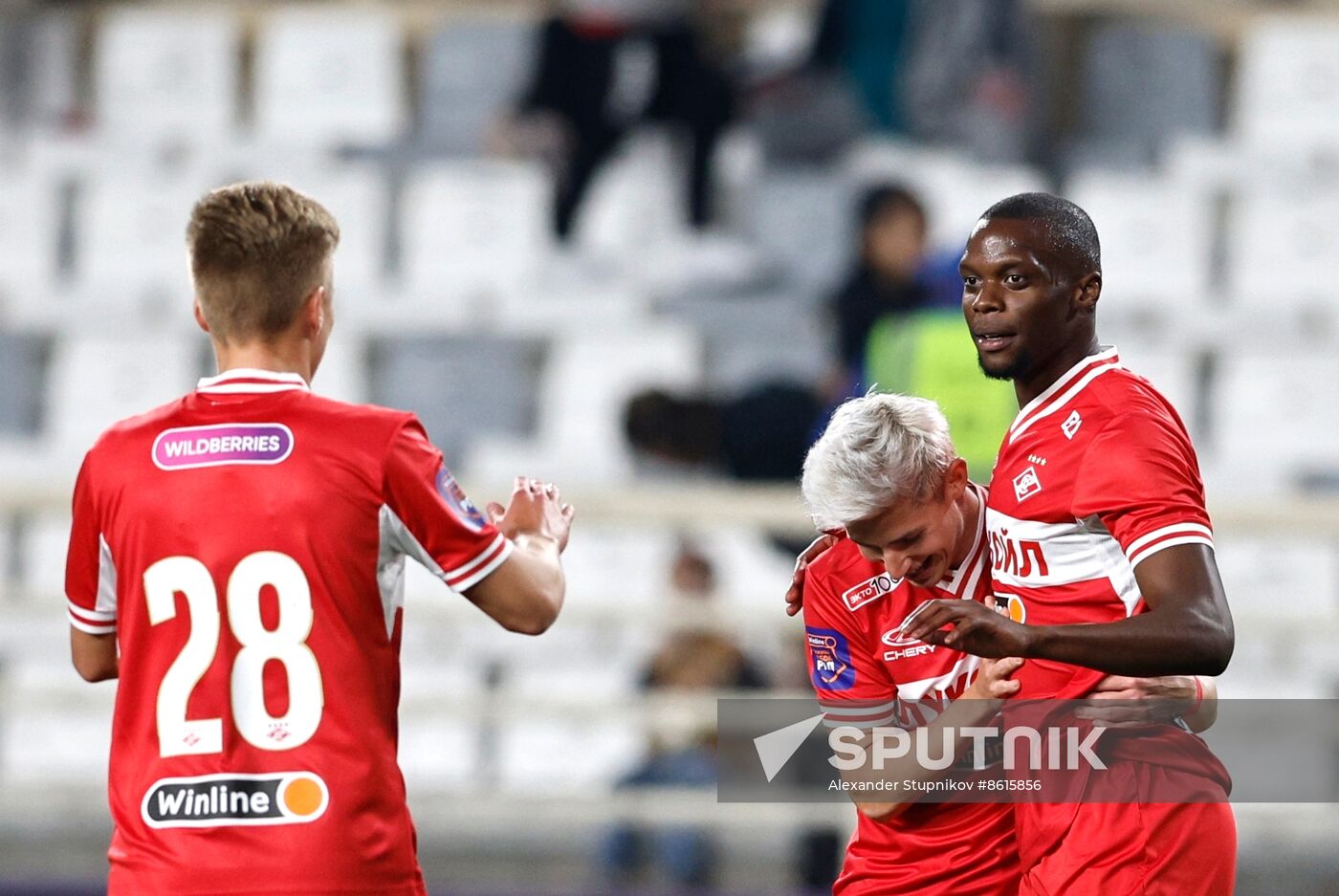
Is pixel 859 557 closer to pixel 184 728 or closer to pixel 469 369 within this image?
pixel 184 728

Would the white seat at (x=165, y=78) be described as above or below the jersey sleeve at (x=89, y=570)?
above

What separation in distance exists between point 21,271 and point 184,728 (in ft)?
20.8

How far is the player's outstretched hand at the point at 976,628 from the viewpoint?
2.43 metres

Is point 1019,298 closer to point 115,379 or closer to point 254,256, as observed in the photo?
point 254,256

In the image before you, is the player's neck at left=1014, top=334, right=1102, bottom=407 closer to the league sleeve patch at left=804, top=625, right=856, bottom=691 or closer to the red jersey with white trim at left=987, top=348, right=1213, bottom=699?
the red jersey with white trim at left=987, top=348, right=1213, bottom=699

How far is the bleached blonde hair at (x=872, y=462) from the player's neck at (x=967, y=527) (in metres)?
0.10

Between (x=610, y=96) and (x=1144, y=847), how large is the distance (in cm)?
655

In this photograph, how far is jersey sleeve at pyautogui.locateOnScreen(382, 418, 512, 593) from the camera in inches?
107

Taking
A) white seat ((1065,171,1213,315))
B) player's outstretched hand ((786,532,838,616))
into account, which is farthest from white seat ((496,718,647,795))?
player's outstretched hand ((786,532,838,616))

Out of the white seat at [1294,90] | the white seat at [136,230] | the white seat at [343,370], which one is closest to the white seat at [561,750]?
the white seat at [343,370]

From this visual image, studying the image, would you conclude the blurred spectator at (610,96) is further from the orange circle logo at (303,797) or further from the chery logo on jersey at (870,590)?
the orange circle logo at (303,797)

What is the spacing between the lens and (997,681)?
2.64 m

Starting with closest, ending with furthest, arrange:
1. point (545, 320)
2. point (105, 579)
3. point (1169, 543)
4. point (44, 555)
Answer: point (1169, 543)
point (105, 579)
point (44, 555)
point (545, 320)

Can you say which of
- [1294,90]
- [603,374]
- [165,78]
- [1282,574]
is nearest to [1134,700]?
[1282,574]
